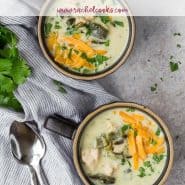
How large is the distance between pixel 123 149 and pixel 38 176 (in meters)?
0.26

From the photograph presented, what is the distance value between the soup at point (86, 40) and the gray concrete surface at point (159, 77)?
12 cm

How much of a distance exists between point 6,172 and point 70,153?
0.61 ft

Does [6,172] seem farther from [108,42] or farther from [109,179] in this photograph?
[108,42]

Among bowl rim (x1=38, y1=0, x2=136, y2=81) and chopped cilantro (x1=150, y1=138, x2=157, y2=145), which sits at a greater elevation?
bowl rim (x1=38, y1=0, x2=136, y2=81)

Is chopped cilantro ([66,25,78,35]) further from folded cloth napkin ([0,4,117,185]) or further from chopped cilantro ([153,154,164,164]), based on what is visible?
chopped cilantro ([153,154,164,164])

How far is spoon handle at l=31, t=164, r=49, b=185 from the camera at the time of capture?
6.21 ft

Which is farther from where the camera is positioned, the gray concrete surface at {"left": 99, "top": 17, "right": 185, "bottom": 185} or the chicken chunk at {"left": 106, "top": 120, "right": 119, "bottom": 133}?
the gray concrete surface at {"left": 99, "top": 17, "right": 185, "bottom": 185}

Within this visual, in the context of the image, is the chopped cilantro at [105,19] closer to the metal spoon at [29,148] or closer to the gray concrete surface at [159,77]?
the gray concrete surface at [159,77]

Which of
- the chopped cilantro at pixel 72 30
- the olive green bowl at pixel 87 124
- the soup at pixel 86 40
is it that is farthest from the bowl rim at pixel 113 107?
the chopped cilantro at pixel 72 30

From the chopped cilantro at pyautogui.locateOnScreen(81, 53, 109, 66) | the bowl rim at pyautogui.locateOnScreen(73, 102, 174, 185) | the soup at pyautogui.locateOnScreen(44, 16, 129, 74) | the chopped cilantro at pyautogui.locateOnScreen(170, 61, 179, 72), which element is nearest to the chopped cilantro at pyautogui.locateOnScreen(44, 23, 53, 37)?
the soup at pyautogui.locateOnScreen(44, 16, 129, 74)

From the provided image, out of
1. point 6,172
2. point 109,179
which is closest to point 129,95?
point 109,179

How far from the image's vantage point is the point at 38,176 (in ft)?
6.24

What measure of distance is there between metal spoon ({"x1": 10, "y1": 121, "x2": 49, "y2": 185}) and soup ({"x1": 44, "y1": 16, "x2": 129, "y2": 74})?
0.21 metres

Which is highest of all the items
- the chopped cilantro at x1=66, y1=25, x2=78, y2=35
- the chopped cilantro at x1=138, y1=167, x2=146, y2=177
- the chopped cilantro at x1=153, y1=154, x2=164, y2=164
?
the chopped cilantro at x1=66, y1=25, x2=78, y2=35
